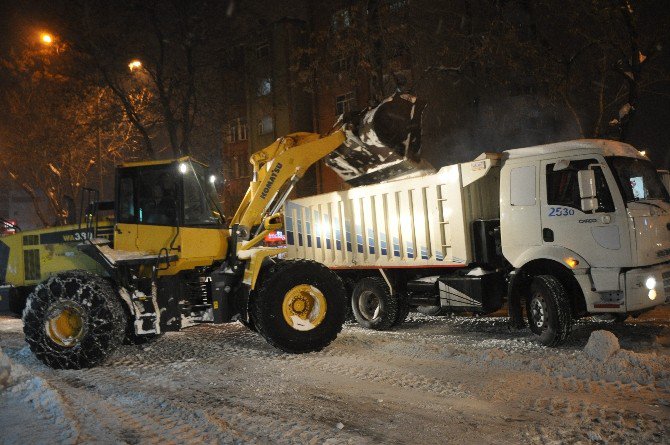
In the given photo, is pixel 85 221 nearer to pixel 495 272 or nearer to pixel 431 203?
pixel 431 203

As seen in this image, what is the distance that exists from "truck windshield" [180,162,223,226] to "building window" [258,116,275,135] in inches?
1185

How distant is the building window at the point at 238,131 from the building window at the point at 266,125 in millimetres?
1613

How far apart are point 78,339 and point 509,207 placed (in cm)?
649

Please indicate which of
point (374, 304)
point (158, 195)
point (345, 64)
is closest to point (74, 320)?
point (158, 195)

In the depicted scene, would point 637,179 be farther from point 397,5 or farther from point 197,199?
point 397,5

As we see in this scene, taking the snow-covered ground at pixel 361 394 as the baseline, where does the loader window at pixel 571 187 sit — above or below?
above

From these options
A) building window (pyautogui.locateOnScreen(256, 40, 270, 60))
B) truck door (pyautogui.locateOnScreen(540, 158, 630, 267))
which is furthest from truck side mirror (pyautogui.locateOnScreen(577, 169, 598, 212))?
building window (pyautogui.locateOnScreen(256, 40, 270, 60))

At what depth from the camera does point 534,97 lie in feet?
73.7

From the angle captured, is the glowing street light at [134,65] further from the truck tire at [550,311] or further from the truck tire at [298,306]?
the truck tire at [550,311]

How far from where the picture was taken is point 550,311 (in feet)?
27.8

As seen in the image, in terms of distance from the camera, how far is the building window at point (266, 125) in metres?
39.3

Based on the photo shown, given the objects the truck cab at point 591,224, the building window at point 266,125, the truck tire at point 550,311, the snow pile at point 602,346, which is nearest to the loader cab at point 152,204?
the truck cab at point 591,224

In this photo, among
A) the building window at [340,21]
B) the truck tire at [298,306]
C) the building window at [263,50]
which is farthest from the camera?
the building window at [263,50]

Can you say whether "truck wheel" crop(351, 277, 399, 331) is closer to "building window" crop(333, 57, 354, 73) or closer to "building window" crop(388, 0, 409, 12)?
"building window" crop(333, 57, 354, 73)
